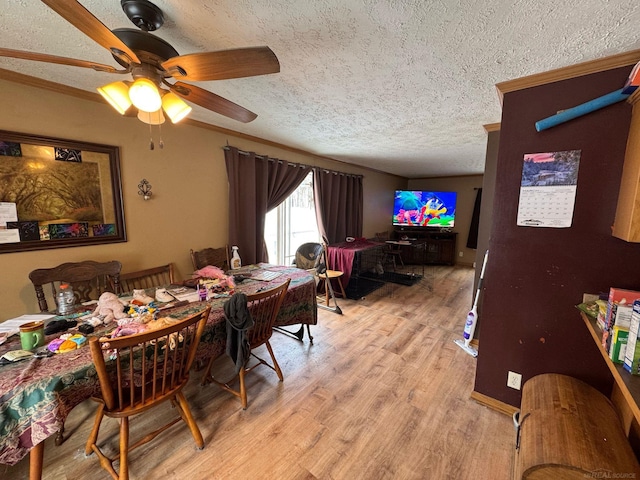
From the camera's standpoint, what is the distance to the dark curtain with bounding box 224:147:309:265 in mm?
2994

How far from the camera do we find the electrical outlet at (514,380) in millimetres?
1698

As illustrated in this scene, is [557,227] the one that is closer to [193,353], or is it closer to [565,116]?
[565,116]

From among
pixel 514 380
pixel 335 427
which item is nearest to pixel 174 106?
pixel 335 427

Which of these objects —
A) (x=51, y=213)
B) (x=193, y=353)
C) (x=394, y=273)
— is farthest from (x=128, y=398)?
(x=394, y=273)

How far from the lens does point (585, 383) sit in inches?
56.3

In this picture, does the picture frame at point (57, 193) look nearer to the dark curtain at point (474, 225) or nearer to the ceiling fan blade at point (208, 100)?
the ceiling fan blade at point (208, 100)

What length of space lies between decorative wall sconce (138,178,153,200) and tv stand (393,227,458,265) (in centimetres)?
540

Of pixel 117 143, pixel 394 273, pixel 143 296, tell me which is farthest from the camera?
pixel 394 273

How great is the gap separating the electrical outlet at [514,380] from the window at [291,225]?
294 cm

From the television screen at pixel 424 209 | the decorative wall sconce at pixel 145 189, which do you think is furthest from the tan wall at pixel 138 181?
the television screen at pixel 424 209

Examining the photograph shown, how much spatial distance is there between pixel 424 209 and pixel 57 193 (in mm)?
6184

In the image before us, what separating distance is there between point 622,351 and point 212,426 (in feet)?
6.91

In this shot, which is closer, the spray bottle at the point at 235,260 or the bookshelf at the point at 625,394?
the bookshelf at the point at 625,394

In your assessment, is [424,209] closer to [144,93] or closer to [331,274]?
[331,274]
